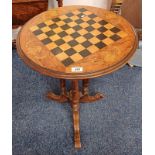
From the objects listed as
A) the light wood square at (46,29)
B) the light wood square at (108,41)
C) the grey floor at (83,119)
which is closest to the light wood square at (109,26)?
the light wood square at (108,41)

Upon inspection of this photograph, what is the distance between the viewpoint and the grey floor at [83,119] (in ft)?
5.08

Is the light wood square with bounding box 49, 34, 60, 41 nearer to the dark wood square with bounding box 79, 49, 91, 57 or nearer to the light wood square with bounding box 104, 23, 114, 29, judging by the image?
the dark wood square with bounding box 79, 49, 91, 57

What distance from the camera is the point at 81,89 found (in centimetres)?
188

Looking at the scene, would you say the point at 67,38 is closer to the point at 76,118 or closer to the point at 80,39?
the point at 80,39

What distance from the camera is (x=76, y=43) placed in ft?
4.34

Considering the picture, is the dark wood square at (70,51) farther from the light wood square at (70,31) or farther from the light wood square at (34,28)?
the light wood square at (34,28)

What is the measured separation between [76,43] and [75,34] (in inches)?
3.8

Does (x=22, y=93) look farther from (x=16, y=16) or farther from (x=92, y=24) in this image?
(x=92, y=24)

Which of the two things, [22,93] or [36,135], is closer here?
[36,135]

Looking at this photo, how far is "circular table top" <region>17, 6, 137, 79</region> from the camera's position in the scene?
1.17 metres

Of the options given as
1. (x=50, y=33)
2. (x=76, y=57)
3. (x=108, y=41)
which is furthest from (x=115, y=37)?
(x=50, y=33)

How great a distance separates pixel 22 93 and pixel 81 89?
0.47 meters

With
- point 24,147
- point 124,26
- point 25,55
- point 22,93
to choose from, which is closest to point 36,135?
point 24,147

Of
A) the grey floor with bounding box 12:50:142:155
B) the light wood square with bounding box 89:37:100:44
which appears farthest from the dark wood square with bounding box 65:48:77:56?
the grey floor with bounding box 12:50:142:155
